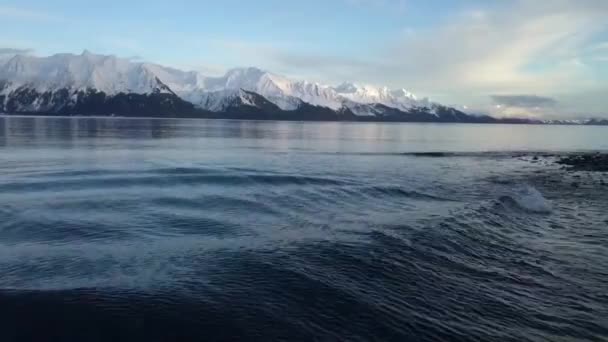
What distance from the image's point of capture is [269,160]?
157ft

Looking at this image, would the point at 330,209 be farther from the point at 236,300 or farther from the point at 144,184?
the point at 144,184

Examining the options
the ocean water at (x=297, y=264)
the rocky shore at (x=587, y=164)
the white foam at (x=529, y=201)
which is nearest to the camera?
the ocean water at (x=297, y=264)

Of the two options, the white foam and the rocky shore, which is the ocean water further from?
the rocky shore

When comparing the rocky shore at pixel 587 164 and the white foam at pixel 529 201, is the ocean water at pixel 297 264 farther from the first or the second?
the rocky shore at pixel 587 164

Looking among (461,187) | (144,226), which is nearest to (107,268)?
(144,226)

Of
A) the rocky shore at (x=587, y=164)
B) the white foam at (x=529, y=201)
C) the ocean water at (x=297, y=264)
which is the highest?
the rocky shore at (x=587, y=164)

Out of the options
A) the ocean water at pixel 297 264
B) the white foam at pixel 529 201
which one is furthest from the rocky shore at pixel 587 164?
the white foam at pixel 529 201

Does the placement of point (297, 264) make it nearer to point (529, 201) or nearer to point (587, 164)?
point (529, 201)

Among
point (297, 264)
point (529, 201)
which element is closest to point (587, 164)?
point (529, 201)

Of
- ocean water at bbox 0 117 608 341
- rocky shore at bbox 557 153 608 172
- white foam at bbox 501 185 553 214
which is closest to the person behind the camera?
ocean water at bbox 0 117 608 341

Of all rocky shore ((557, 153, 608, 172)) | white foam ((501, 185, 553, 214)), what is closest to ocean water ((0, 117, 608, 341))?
white foam ((501, 185, 553, 214))

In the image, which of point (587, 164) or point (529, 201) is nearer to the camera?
point (529, 201)

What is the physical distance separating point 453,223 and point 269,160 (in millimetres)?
30080

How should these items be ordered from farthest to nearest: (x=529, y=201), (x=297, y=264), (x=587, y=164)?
(x=587, y=164), (x=529, y=201), (x=297, y=264)
